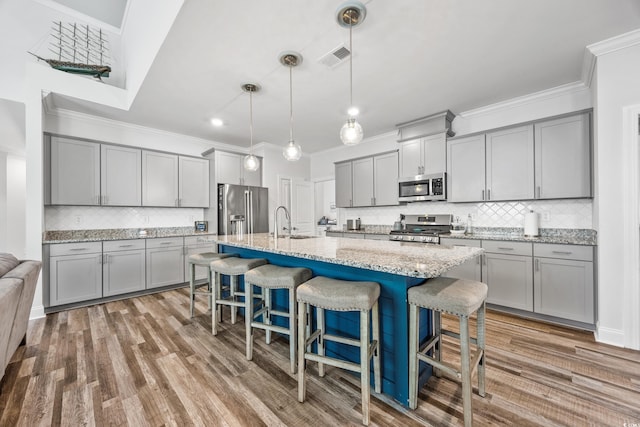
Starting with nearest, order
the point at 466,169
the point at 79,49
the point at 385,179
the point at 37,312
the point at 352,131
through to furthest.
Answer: the point at 352,131 < the point at 37,312 < the point at 466,169 < the point at 79,49 < the point at 385,179

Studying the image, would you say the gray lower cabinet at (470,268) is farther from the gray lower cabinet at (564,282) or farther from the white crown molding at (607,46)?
the white crown molding at (607,46)

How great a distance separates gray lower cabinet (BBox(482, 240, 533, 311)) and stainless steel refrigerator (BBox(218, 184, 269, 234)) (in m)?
3.62

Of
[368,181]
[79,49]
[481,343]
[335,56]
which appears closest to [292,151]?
[335,56]

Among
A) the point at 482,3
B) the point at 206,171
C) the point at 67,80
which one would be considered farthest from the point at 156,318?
the point at 482,3

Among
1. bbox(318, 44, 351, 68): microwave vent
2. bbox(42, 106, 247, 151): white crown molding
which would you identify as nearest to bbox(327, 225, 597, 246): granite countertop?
bbox(318, 44, 351, 68): microwave vent

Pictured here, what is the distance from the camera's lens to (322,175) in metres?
5.94

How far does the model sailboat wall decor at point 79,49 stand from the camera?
344 centimetres

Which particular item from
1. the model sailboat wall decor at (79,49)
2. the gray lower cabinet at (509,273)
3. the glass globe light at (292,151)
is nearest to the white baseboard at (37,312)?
the model sailboat wall decor at (79,49)

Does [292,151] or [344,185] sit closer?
[292,151]

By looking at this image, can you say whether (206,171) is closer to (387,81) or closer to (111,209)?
(111,209)

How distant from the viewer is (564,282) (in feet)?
8.87

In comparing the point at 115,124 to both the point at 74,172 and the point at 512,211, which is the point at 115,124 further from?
the point at 512,211

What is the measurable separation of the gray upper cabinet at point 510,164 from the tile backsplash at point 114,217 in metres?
4.89

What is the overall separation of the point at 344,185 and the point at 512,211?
9.05ft
